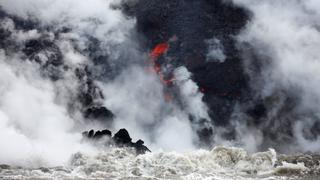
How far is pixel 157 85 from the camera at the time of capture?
42438 mm

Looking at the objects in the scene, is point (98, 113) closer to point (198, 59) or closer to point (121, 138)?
point (121, 138)

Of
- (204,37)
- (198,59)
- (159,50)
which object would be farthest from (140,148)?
(204,37)

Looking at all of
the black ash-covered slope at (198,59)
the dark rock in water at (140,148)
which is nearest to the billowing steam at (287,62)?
the black ash-covered slope at (198,59)

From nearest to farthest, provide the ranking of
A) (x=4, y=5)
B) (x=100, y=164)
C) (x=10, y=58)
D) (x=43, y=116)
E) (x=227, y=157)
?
(x=100, y=164)
(x=227, y=157)
(x=43, y=116)
(x=10, y=58)
(x=4, y=5)

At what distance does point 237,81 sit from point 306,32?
20.6ft

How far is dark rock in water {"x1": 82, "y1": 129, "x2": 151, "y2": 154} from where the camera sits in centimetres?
3397

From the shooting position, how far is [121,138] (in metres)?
34.5

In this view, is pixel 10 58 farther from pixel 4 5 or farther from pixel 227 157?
pixel 227 157

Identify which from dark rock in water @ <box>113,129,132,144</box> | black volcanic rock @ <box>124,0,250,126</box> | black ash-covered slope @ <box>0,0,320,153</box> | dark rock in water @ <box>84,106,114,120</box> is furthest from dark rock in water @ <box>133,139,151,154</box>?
black volcanic rock @ <box>124,0,250,126</box>

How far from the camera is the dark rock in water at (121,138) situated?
33969 millimetres

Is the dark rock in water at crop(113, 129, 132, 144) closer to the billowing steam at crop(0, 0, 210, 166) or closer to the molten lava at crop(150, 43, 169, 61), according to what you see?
the billowing steam at crop(0, 0, 210, 166)

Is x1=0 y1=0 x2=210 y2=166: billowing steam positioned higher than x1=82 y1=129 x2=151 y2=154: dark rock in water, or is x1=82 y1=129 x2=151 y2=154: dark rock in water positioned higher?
x1=0 y1=0 x2=210 y2=166: billowing steam

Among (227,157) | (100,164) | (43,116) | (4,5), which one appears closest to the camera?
(100,164)

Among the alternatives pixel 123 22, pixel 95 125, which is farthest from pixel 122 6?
pixel 95 125
